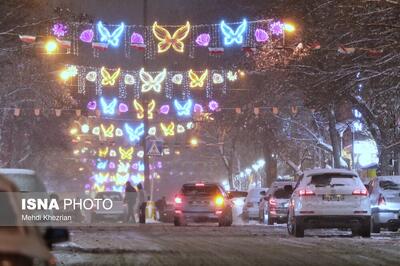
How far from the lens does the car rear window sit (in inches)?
1006

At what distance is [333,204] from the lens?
1816 cm

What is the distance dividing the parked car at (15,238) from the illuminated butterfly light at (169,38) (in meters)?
26.7

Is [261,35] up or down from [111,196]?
up

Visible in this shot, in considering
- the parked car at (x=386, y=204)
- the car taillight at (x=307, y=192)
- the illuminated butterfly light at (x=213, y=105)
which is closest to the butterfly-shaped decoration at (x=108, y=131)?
the illuminated butterfly light at (x=213, y=105)

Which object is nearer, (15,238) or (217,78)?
(15,238)

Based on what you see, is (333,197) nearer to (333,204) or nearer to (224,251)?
(333,204)

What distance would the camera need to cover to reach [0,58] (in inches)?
1161

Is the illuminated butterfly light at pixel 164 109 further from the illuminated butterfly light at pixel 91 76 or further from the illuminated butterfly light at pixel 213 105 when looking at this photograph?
the illuminated butterfly light at pixel 91 76

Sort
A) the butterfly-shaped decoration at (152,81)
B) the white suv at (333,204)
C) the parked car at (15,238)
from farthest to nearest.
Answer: the butterfly-shaped decoration at (152,81) < the white suv at (333,204) < the parked car at (15,238)

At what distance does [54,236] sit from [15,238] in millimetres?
1083

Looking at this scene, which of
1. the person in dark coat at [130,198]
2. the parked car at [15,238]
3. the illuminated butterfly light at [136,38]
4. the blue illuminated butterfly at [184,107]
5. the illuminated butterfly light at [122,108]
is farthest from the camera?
the blue illuminated butterfly at [184,107]

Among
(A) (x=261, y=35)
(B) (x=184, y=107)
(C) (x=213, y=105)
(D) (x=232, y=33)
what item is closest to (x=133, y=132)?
(B) (x=184, y=107)

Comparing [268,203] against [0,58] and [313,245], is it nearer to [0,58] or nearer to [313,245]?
[0,58]

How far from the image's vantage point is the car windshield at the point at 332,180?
18453 mm
